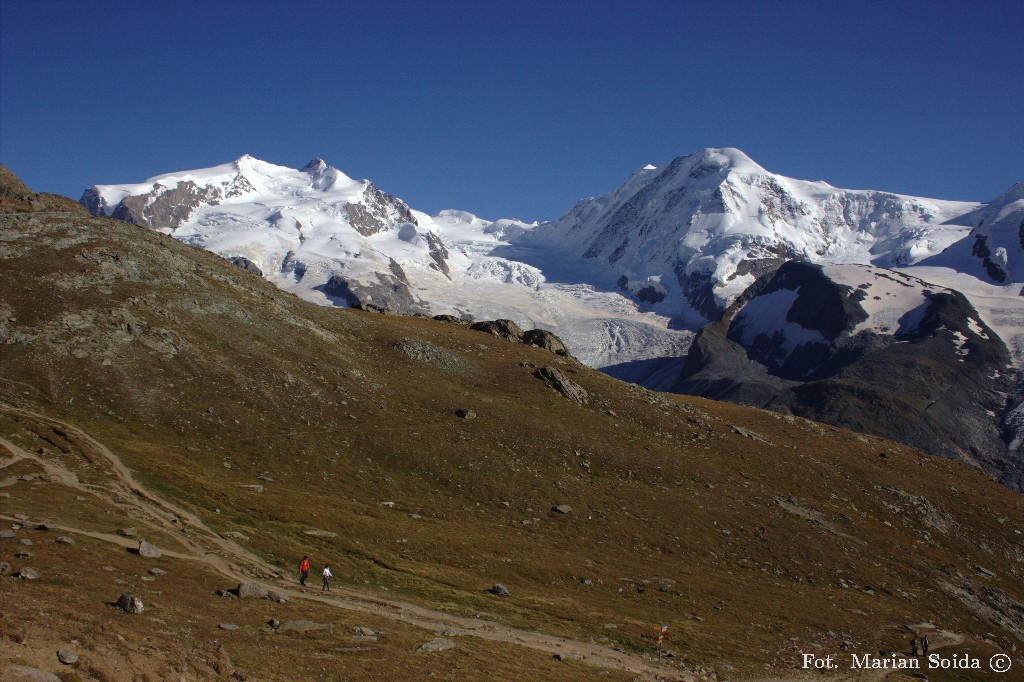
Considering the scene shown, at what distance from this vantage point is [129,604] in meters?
29.6

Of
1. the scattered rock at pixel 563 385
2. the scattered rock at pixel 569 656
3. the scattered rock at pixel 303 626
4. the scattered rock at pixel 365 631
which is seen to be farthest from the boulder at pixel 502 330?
the scattered rock at pixel 303 626

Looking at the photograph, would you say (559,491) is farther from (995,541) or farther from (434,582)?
(995,541)

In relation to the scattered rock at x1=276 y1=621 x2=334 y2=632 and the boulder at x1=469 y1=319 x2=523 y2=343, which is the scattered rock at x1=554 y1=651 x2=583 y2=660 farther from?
the boulder at x1=469 y1=319 x2=523 y2=343

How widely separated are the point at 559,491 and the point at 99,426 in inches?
1370

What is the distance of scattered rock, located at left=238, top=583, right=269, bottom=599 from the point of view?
35.3m

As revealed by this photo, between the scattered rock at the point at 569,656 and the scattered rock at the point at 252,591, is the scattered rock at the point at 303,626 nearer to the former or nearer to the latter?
the scattered rock at the point at 252,591

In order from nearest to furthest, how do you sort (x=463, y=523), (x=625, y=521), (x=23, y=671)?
A: 1. (x=23, y=671)
2. (x=463, y=523)
3. (x=625, y=521)

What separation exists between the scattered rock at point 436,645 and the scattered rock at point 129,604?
455 inches

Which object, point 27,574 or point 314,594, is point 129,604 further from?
point 314,594

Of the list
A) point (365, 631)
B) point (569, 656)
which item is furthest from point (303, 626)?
point (569, 656)

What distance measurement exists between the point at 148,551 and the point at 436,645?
1426cm

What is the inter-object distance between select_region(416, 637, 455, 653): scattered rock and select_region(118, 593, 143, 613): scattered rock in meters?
11.6

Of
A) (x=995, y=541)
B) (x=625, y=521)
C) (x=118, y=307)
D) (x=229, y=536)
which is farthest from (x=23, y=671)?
(x=995, y=541)

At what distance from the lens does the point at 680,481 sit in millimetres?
70312
